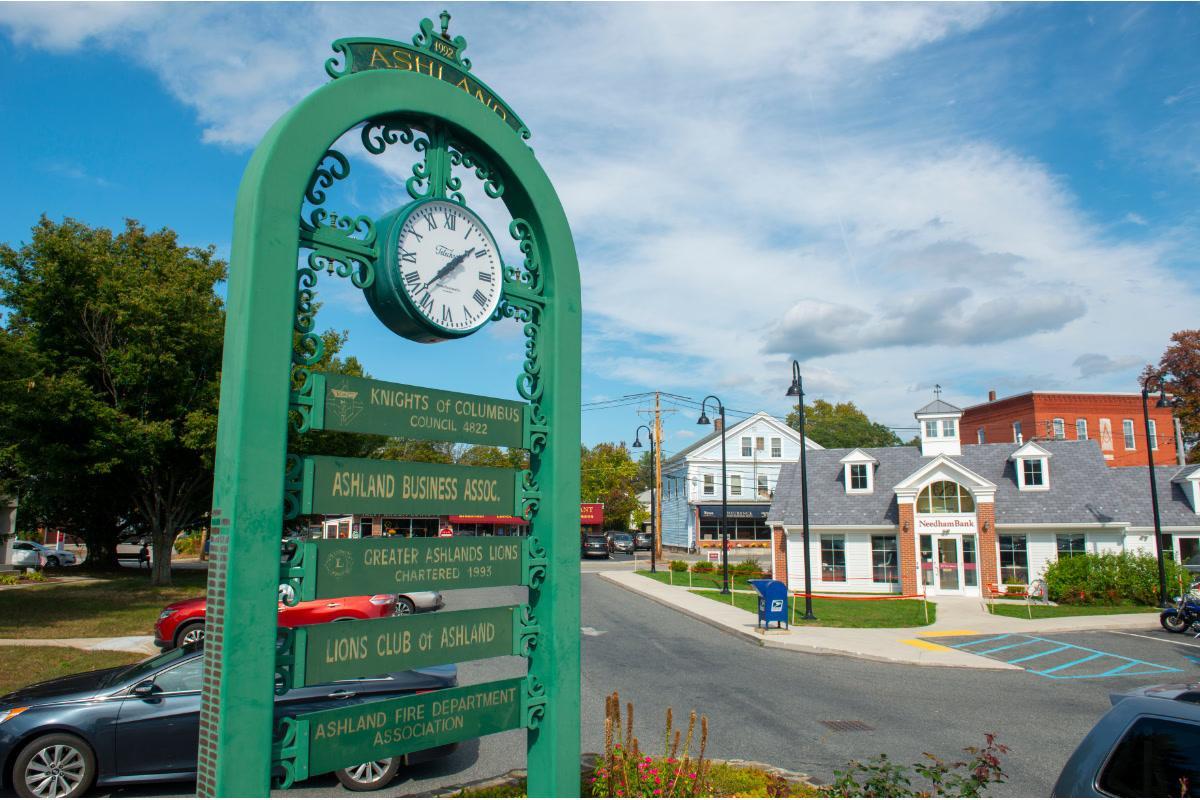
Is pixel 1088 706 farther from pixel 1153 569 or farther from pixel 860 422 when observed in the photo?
pixel 860 422

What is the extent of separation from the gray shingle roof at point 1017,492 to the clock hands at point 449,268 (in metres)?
27.6

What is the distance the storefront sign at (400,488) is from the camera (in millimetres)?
4371

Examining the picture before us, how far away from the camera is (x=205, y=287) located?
27906mm

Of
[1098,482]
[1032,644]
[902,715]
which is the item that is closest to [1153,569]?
[1098,482]

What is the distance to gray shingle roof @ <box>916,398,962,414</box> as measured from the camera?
31922 mm

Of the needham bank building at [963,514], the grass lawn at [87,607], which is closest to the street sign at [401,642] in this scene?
the grass lawn at [87,607]

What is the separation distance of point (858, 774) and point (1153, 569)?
2430 centimetres

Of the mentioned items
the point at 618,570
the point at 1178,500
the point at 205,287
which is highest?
the point at 205,287

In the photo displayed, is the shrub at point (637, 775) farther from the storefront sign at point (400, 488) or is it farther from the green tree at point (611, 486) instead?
the green tree at point (611, 486)

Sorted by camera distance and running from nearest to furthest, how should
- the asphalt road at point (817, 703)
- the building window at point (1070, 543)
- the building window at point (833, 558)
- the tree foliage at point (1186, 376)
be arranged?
1. the asphalt road at point (817, 703)
2. the building window at point (1070, 543)
3. the building window at point (833, 558)
4. the tree foliage at point (1186, 376)

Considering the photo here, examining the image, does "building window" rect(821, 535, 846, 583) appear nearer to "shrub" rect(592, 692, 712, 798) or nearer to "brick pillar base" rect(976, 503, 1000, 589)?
"brick pillar base" rect(976, 503, 1000, 589)

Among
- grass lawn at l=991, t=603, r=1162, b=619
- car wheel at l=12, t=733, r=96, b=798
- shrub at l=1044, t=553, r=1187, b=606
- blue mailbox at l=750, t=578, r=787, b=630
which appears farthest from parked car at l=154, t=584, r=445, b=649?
shrub at l=1044, t=553, r=1187, b=606

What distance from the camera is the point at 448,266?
17.3 feet

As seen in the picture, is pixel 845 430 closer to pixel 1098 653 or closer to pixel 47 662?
pixel 1098 653
